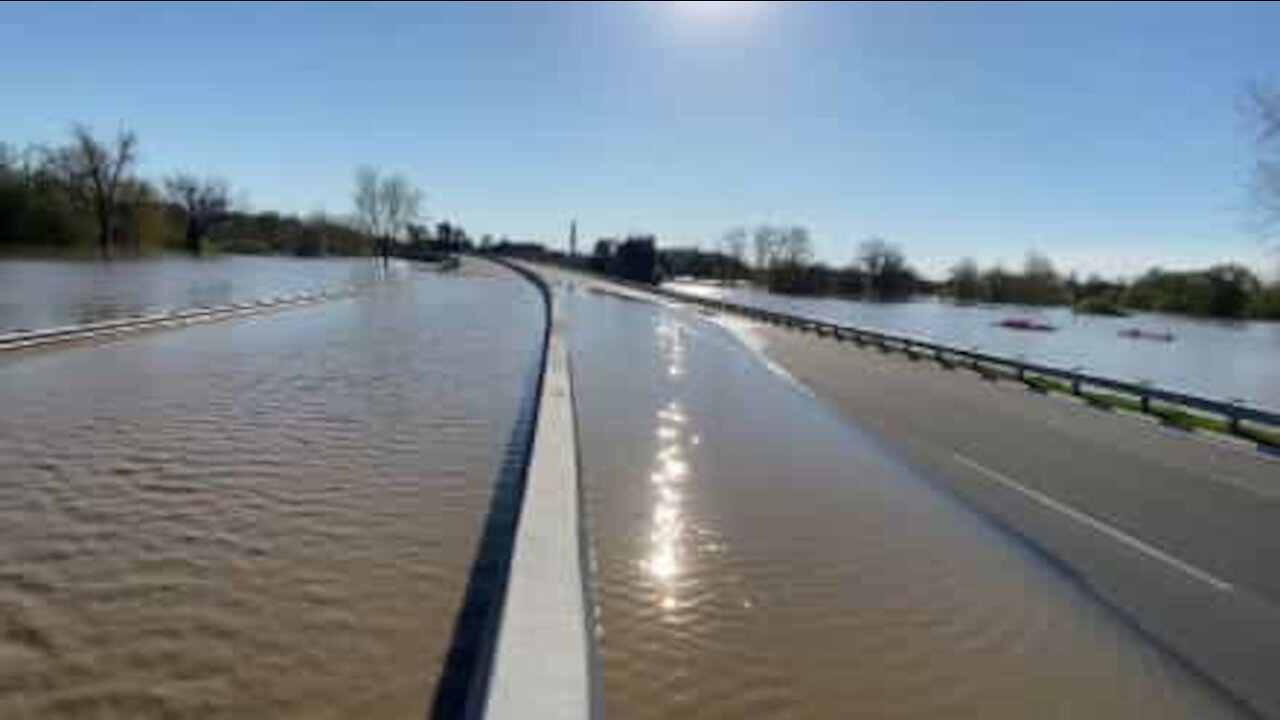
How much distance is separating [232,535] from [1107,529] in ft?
27.6

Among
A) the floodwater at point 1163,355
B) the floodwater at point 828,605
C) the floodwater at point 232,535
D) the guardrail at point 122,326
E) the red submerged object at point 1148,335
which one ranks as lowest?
the floodwater at point 1163,355

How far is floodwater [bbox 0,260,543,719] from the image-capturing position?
4352mm

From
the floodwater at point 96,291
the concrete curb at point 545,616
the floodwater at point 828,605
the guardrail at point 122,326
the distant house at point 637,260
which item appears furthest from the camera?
the distant house at point 637,260

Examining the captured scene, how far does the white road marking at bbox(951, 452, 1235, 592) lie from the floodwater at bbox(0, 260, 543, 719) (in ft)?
20.6

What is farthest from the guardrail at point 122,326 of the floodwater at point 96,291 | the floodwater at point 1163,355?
the floodwater at point 1163,355

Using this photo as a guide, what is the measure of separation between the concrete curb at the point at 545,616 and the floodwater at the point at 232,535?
525mm

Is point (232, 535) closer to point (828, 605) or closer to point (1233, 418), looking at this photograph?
point (828, 605)

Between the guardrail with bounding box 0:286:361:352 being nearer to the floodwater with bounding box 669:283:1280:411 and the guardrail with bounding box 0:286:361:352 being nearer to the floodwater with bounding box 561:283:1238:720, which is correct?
the floodwater with bounding box 561:283:1238:720

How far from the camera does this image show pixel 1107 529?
8.62 m

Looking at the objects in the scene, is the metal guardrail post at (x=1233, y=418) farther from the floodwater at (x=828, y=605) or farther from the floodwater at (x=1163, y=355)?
the floodwater at (x=828, y=605)

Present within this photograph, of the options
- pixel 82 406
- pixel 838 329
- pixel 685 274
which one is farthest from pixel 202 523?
pixel 685 274

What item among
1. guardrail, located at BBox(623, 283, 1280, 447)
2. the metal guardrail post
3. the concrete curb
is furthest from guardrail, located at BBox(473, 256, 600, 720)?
the metal guardrail post

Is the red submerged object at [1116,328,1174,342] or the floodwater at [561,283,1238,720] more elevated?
the floodwater at [561,283,1238,720]

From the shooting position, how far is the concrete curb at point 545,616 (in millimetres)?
3867
